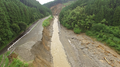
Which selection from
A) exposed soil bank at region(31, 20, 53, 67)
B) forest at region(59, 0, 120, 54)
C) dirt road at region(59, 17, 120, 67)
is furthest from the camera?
forest at region(59, 0, 120, 54)

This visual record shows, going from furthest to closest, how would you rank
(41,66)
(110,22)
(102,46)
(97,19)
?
(97,19), (110,22), (102,46), (41,66)

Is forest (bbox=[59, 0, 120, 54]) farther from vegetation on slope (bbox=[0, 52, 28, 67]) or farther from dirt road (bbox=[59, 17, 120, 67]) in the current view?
vegetation on slope (bbox=[0, 52, 28, 67])

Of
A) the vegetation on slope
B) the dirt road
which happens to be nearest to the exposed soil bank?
the vegetation on slope

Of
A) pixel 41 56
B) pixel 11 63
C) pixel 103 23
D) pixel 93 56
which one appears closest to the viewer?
pixel 11 63

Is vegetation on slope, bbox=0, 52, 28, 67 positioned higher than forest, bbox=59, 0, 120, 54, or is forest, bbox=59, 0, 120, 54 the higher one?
forest, bbox=59, 0, 120, 54

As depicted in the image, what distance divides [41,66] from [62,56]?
7867 millimetres

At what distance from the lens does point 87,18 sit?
35.2 meters

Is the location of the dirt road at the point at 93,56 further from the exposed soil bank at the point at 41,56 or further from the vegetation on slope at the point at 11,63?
the vegetation on slope at the point at 11,63

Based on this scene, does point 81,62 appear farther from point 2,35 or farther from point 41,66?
point 2,35

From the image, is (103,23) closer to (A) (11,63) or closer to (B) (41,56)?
(B) (41,56)

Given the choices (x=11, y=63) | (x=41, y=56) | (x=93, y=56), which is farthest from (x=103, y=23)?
(x=11, y=63)

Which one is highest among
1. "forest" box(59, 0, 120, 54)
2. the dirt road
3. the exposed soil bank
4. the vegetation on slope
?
"forest" box(59, 0, 120, 54)

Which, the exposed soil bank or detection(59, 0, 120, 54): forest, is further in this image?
detection(59, 0, 120, 54): forest

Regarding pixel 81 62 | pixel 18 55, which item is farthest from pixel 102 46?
pixel 18 55
